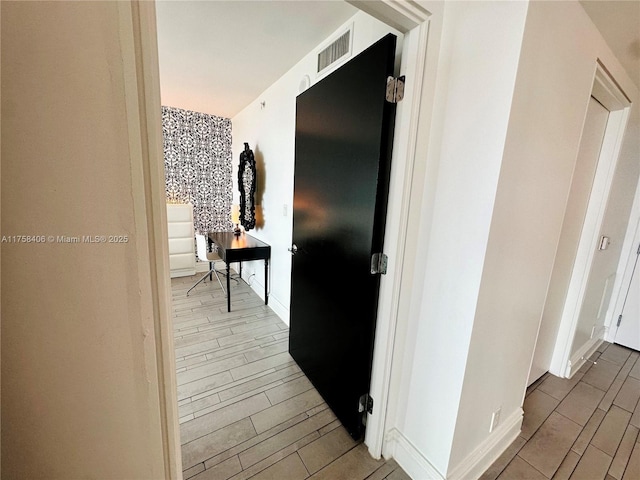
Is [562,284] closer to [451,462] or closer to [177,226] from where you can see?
[451,462]

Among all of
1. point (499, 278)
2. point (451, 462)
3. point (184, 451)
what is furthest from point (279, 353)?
point (499, 278)

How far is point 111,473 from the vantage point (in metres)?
0.68

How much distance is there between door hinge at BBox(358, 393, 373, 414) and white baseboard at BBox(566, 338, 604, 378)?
1.91 m

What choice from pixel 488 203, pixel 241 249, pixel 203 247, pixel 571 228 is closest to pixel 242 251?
pixel 241 249

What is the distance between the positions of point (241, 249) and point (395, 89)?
7.22ft

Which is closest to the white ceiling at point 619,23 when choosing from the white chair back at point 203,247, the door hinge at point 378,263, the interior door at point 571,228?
the interior door at point 571,228

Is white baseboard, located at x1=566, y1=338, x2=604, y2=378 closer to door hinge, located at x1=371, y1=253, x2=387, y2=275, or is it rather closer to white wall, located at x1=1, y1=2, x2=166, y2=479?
door hinge, located at x1=371, y1=253, x2=387, y2=275

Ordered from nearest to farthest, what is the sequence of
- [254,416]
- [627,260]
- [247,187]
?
[254,416], [627,260], [247,187]

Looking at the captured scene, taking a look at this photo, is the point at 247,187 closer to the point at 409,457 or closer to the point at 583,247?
the point at 409,457

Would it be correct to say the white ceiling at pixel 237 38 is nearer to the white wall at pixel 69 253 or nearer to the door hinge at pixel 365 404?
the white wall at pixel 69 253

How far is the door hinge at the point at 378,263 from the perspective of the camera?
1.25 meters

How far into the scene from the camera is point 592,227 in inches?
75.2

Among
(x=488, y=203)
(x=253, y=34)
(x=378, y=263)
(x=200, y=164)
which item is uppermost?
(x=253, y=34)

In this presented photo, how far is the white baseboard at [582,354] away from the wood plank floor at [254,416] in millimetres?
1871
